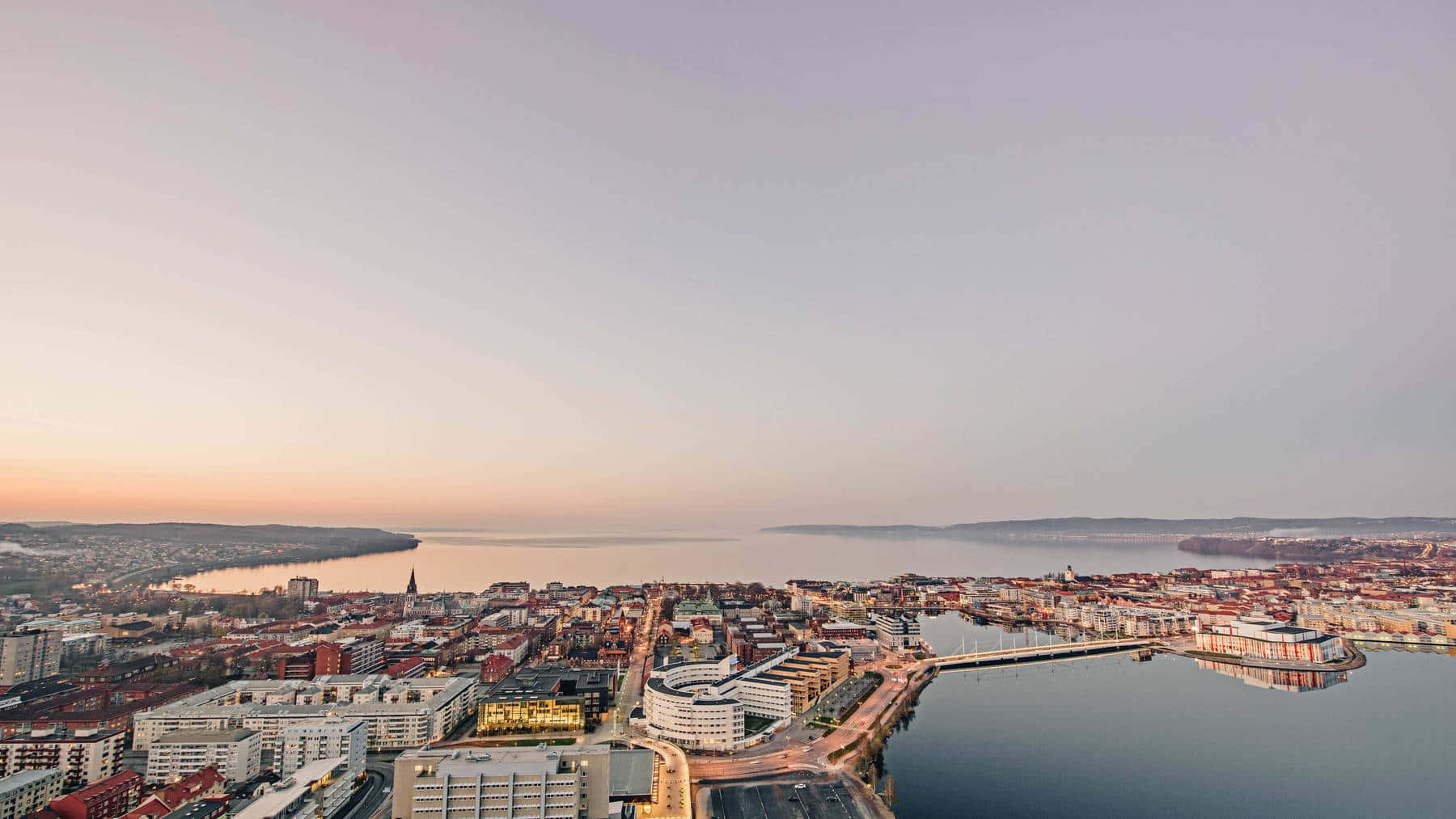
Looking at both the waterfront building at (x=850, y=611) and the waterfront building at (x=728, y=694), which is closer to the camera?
the waterfront building at (x=728, y=694)

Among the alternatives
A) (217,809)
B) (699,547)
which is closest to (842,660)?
(217,809)

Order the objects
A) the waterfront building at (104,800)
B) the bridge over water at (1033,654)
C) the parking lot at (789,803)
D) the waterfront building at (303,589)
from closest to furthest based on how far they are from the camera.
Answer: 1. the waterfront building at (104,800)
2. the parking lot at (789,803)
3. the bridge over water at (1033,654)
4. the waterfront building at (303,589)

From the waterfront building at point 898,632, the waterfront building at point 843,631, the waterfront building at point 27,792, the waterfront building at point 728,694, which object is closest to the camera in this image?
the waterfront building at point 27,792

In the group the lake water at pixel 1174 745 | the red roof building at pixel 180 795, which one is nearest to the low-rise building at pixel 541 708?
the red roof building at pixel 180 795

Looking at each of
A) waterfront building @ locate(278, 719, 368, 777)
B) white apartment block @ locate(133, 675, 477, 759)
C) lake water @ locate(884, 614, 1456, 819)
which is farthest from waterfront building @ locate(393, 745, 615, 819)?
lake water @ locate(884, 614, 1456, 819)

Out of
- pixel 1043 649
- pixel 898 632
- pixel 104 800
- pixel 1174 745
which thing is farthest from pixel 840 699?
pixel 104 800

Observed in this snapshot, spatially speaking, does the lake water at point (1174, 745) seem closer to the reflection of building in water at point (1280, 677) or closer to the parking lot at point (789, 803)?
the reflection of building in water at point (1280, 677)
